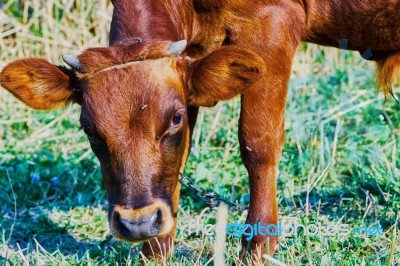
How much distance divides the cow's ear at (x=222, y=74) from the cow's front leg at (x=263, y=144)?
41cm

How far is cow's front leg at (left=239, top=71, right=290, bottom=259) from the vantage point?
15.6 ft

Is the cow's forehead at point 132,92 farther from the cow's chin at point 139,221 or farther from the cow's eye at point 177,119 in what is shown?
the cow's chin at point 139,221

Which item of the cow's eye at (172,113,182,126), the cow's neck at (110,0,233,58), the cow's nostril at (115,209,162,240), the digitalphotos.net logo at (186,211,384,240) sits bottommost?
the digitalphotos.net logo at (186,211,384,240)

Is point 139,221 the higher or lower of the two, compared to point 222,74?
lower

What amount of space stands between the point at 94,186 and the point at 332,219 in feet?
6.99

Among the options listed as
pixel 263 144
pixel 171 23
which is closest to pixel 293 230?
pixel 263 144

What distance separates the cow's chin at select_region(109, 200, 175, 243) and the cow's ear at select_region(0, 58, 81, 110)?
2.50 ft

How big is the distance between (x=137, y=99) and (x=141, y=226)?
631 millimetres

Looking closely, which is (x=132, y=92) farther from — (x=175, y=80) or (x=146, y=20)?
(x=146, y=20)

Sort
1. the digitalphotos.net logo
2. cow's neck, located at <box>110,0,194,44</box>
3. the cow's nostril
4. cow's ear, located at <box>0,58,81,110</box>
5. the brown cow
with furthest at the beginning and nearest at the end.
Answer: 1. the digitalphotos.net logo
2. cow's neck, located at <box>110,0,194,44</box>
3. cow's ear, located at <box>0,58,81,110</box>
4. the brown cow
5. the cow's nostril

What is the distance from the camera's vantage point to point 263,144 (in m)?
4.80

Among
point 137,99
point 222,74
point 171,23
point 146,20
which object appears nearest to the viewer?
point 137,99

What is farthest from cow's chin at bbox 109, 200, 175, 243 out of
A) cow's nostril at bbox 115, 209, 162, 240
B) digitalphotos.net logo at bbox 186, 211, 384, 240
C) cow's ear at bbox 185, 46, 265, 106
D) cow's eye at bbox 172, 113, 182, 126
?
digitalphotos.net logo at bbox 186, 211, 384, 240

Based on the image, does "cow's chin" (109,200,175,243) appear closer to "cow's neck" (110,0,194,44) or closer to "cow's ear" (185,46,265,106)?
"cow's ear" (185,46,265,106)
